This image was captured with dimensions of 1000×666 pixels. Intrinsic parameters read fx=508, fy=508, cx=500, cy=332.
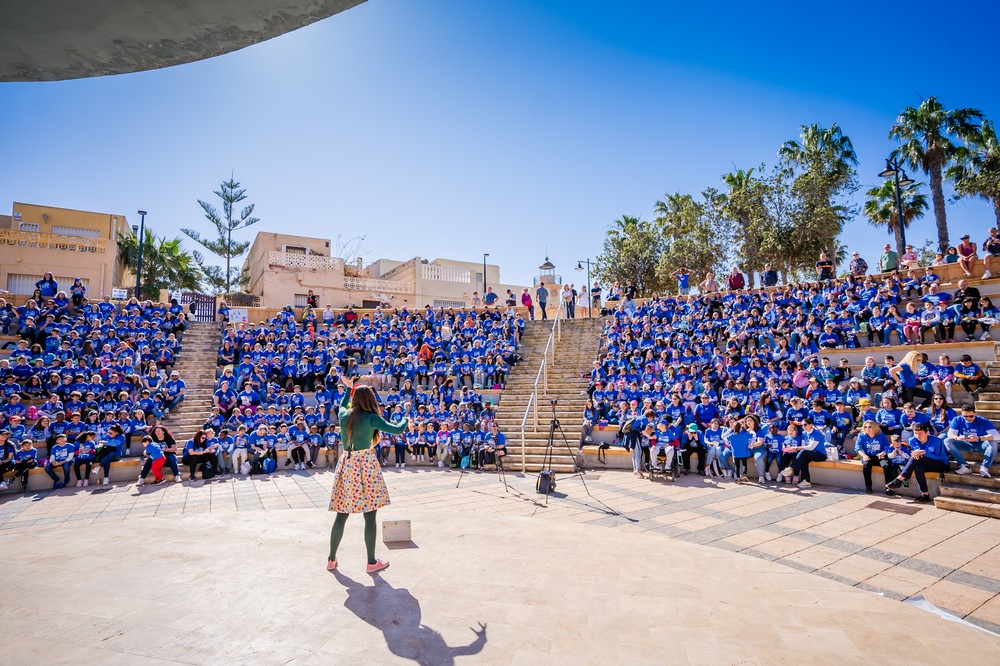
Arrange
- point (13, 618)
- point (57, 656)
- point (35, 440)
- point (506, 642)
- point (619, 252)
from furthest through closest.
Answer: point (619, 252) → point (35, 440) → point (13, 618) → point (506, 642) → point (57, 656)

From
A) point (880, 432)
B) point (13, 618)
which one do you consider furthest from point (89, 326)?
point (880, 432)

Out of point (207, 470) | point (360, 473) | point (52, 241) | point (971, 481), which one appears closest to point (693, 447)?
point (971, 481)

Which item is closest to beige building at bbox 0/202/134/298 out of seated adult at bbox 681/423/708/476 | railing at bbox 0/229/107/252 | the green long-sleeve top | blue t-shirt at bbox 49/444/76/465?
railing at bbox 0/229/107/252

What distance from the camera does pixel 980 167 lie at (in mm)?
19875

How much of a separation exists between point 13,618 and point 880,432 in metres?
10.6

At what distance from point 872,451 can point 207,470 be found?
39.6ft

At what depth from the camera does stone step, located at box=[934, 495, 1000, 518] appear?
261 inches

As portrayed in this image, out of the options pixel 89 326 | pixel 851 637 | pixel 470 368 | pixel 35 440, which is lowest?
pixel 851 637

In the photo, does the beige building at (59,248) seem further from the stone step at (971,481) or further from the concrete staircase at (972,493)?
the stone step at (971,481)

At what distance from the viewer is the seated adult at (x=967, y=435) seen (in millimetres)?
7480

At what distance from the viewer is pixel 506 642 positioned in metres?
3.15

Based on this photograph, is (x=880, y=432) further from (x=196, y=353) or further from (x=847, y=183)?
(x=196, y=353)

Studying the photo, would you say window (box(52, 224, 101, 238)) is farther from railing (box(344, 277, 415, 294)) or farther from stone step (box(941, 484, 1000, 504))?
stone step (box(941, 484, 1000, 504))

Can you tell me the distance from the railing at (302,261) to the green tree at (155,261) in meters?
5.21
